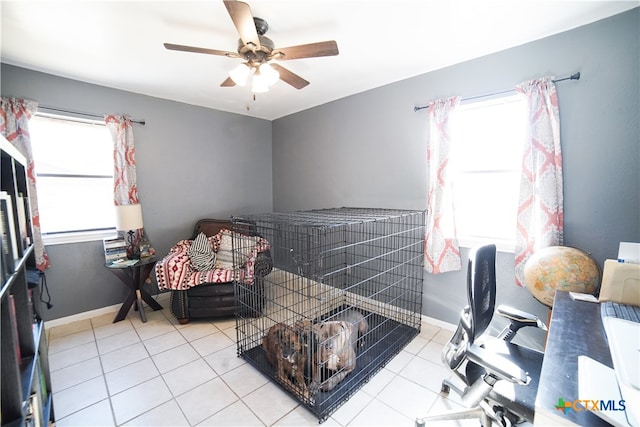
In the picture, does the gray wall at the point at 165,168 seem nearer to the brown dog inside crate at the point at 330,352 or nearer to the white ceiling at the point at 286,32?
the white ceiling at the point at 286,32

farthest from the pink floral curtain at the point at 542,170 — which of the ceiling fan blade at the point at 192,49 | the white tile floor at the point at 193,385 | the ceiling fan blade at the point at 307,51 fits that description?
the ceiling fan blade at the point at 192,49

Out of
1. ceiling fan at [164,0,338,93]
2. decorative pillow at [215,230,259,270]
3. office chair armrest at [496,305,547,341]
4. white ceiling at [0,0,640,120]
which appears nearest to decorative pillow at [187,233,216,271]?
decorative pillow at [215,230,259,270]

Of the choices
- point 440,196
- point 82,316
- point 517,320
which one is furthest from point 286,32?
point 82,316

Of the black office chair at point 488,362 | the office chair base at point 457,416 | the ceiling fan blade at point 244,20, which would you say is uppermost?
the ceiling fan blade at point 244,20

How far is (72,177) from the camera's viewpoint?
9.08 feet

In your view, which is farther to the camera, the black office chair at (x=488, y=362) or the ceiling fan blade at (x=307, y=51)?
the ceiling fan blade at (x=307, y=51)

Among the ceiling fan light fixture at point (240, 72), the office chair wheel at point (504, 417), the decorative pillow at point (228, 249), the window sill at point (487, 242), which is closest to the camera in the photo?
the office chair wheel at point (504, 417)

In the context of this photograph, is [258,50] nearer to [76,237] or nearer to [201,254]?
[201,254]

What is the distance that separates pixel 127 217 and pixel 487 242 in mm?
3476

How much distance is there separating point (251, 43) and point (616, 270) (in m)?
2.44

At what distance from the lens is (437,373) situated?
6.57 feet

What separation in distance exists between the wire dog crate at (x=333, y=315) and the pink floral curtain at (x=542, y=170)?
2.80ft

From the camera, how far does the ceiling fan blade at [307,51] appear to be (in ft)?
5.26

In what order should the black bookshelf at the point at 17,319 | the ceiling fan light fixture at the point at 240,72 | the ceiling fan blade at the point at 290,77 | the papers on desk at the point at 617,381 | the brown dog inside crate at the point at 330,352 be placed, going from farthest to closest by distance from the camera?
the ceiling fan blade at the point at 290,77 < the ceiling fan light fixture at the point at 240,72 < the brown dog inside crate at the point at 330,352 < the black bookshelf at the point at 17,319 < the papers on desk at the point at 617,381
